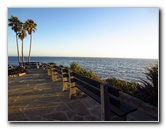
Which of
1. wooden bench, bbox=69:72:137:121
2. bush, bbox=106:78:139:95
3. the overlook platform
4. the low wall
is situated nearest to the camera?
wooden bench, bbox=69:72:137:121

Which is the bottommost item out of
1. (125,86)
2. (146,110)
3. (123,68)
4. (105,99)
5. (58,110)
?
(58,110)

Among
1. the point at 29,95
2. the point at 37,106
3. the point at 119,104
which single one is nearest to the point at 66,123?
the point at 37,106

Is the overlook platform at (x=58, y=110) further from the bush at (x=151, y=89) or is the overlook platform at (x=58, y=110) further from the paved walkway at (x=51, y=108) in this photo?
the bush at (x=151, y=89)

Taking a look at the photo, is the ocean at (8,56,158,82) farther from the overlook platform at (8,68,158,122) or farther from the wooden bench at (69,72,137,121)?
the wooden bench at (69,72,137,121)

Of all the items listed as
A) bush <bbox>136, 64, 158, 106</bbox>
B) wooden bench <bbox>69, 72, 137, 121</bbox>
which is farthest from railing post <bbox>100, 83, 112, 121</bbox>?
bush <bbox>136, 64, 158, 106</bbox>

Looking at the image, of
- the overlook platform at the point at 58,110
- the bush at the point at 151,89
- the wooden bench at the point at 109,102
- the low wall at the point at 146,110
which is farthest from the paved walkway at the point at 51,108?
the bush at the point at 151,89

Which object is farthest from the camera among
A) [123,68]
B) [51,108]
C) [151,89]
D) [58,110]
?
Result: [123,68]

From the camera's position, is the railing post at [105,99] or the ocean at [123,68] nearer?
the railing post at [105,99]

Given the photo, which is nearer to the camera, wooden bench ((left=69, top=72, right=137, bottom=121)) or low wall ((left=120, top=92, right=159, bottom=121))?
wooden bench ((left=69, top=72, right=137, bottom=121))

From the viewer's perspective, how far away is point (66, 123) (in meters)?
3.08

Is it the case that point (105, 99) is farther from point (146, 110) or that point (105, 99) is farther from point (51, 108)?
point (51, 108)

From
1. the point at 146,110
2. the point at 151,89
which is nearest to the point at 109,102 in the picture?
the point at 146,110

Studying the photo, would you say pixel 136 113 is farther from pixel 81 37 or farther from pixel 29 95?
pixel 29 95
